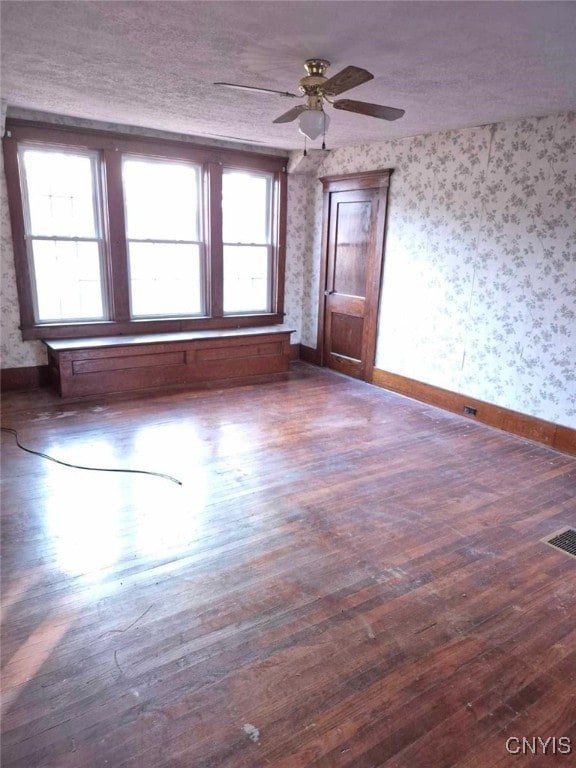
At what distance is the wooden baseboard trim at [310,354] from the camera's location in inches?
254

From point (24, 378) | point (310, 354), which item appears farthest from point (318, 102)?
point (310, 354)

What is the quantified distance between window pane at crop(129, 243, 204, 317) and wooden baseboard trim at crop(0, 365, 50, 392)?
1.11m

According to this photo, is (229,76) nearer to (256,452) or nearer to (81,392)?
(256,452)

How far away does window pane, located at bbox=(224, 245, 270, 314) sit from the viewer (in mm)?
5965

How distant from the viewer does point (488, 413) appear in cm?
443

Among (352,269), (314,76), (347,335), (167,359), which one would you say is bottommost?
(167,359)

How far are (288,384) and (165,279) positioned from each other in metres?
1.82

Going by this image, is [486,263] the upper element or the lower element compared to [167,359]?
upper

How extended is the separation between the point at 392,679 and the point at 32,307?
4543 millimetres

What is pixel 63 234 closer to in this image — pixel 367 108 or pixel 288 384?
Answer: pixel 288 384

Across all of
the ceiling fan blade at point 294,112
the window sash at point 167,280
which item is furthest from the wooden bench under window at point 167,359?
the ceiling fan blade at point 294,112

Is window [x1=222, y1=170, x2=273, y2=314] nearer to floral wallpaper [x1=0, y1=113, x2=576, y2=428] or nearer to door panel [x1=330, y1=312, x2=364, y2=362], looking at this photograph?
floral wallpaper [x1=0, y1=113, x2=576, y2=428]

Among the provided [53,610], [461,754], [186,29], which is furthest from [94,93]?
[461,754]

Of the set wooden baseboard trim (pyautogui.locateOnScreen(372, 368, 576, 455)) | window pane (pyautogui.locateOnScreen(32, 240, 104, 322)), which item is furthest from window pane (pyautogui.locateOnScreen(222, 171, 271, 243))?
wooden baseboard trim (pyautogui.locateOnScreen(372, 368, 576, 455))
